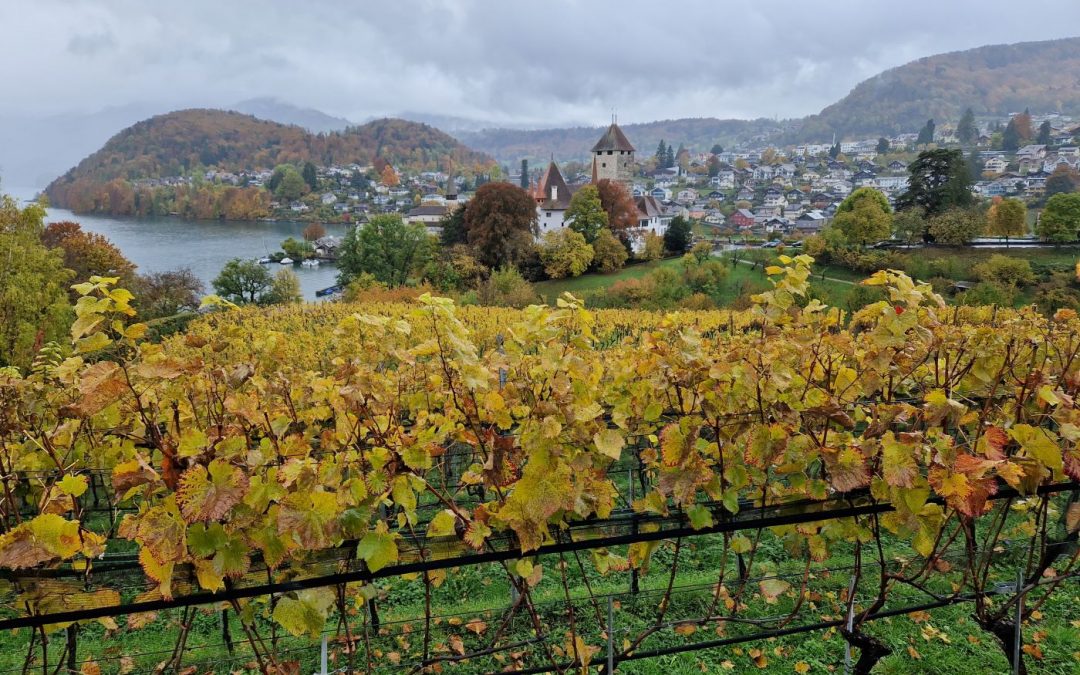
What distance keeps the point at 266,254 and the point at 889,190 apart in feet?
329

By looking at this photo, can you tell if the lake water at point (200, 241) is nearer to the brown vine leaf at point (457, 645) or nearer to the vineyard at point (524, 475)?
the brown vine leaf at point (457, 645)

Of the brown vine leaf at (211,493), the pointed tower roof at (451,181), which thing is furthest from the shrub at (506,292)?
the pointed tower roof at (451,181)

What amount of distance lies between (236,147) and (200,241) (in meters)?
93.8

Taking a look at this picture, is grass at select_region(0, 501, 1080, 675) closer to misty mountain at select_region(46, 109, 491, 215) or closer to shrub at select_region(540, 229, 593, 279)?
shrub at select_region(540, 229, 593, 279)

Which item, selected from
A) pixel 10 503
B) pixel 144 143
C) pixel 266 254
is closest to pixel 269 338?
pixel 10 503

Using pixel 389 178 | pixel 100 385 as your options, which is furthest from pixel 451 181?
pixel 100 385

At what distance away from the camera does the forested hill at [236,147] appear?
129 meters

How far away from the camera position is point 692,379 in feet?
7.39

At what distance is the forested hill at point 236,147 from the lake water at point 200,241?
34706 mm

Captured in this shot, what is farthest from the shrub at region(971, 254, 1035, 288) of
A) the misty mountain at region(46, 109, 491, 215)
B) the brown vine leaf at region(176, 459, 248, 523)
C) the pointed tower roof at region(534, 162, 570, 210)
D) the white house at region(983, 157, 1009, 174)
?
the misty mountain at region(46, 109, 491, 215)

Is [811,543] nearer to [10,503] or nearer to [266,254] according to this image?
[10,503]

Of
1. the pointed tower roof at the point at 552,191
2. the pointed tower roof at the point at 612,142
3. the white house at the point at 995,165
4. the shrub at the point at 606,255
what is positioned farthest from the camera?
the white house at the point at 995,165

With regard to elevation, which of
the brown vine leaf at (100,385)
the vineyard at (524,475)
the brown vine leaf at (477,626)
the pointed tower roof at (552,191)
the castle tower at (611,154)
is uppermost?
the castle tower at (611,154)

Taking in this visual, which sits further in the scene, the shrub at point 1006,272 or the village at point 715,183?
the village at point 715,183
